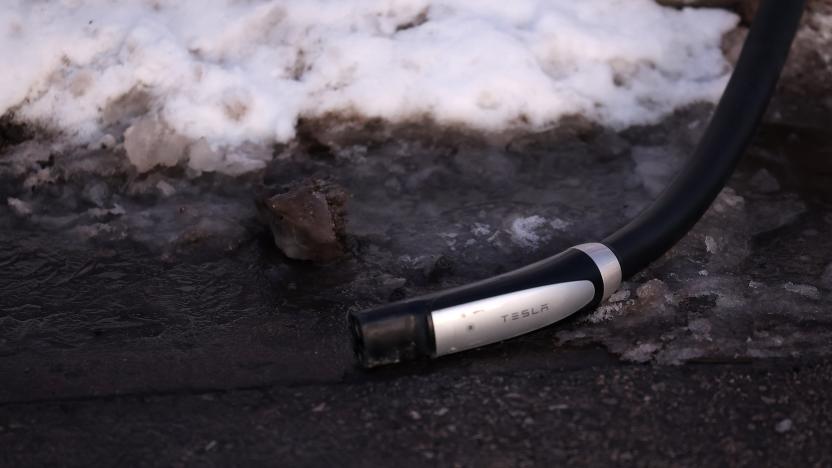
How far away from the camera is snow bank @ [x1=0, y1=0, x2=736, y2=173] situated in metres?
3.20

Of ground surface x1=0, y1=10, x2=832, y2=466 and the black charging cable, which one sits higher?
the black charging cable

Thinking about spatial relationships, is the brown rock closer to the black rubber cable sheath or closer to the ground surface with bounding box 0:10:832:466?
the ground surface with bounding box 0:10:832:466

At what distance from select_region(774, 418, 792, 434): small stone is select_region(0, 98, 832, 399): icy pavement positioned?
0.82 feet

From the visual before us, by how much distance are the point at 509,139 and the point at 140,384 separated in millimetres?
1427

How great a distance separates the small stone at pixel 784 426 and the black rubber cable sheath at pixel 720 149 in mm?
549

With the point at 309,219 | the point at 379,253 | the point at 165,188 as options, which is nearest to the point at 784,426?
the point at 379,253

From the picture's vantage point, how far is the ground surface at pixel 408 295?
2049 mm

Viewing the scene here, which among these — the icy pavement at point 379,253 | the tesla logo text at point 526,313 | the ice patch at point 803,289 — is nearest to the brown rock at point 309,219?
the icy pavement at point 379,253

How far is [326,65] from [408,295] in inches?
41.5

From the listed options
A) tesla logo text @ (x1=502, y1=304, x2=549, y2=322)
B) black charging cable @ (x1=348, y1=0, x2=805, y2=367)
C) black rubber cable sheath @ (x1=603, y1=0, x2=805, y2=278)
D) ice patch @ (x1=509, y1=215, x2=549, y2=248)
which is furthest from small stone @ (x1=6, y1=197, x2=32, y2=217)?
black rubber cable sheath @ (x1=603, y1=0, x2=805, y2=278)

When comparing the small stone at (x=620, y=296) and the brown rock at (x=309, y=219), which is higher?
the brown rock at (x=309, y=219)

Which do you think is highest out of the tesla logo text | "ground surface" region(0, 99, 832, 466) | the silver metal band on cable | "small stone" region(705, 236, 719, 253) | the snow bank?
the snow bank

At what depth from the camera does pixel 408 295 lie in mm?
2566

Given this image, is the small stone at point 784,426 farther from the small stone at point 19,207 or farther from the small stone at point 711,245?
the small stone at point 19,207
